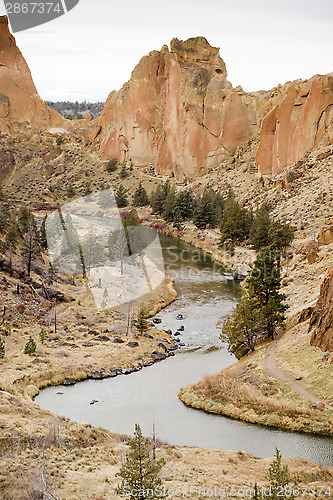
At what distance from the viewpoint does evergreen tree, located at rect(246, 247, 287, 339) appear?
109 ft

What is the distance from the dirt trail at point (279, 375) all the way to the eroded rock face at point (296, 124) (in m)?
60.5

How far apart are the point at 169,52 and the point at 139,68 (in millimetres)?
11410

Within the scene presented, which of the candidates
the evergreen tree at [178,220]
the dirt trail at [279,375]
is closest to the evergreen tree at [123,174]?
the evergreen tree at [178,220]

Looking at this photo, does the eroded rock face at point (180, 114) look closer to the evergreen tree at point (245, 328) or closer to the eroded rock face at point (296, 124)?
the eroded rock face at point (296, 124)

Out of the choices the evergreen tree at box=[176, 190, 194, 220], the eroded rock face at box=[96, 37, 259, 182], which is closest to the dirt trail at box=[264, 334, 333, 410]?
the evergreen tree at box=[176, 190, 194, 220]

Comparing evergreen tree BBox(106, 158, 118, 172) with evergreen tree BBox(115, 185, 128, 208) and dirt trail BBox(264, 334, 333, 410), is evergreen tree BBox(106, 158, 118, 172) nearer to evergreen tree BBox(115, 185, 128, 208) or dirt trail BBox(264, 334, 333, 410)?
evergreen tree BBox(115, 185, 128, 208)

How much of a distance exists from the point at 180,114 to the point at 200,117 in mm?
7445

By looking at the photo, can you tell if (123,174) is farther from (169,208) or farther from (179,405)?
(179,405)

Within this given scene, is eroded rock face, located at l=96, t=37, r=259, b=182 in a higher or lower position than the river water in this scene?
higher

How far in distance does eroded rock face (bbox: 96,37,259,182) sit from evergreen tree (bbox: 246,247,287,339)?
278ft

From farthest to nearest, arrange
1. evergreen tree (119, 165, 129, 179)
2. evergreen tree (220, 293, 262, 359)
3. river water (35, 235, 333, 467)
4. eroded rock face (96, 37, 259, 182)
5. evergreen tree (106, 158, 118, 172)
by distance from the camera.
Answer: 1. evergreen tree (106, 158, 118, 172)
2. evergreen tree (119, 165, 129, 179)
3. eroded rock face (96, 37, 259, 182)
4. evergreen tree (220, 293, 262, 359)
5. river water (35, 235, 333, 467)

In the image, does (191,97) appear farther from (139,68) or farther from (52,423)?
(52,423)

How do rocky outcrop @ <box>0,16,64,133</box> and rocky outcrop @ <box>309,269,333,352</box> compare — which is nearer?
rocky outcrop @ <box>309,269,333,352</box>

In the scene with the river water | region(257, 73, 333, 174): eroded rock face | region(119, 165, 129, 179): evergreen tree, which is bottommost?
the river water
